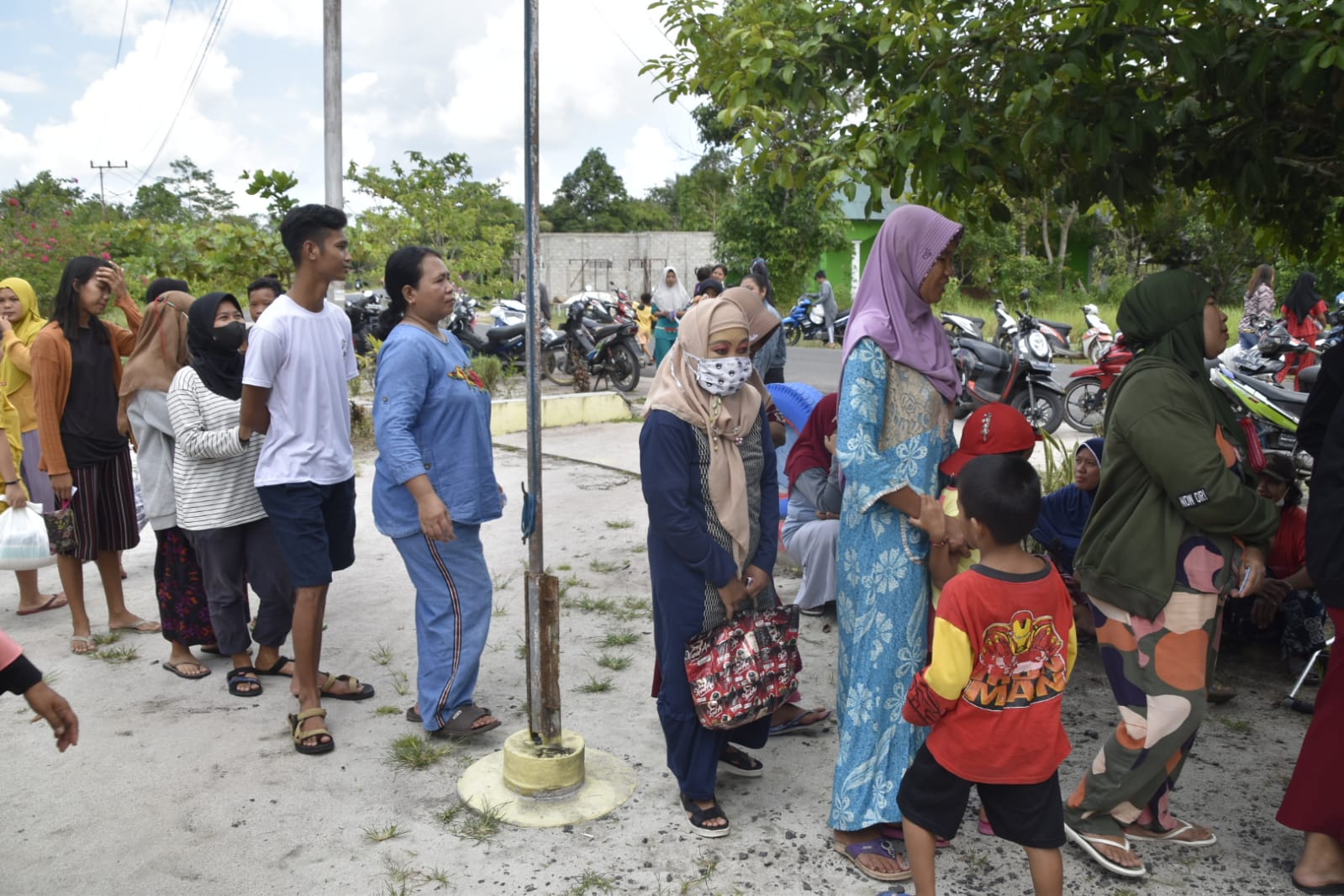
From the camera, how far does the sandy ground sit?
3082 mm

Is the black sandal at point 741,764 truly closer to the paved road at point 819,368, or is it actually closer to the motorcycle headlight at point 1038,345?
the paved road at point 819,368

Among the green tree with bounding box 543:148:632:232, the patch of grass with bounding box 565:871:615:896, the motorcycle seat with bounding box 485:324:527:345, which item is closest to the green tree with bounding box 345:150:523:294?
the motorcycle seat with bounding box 485:324:527:345

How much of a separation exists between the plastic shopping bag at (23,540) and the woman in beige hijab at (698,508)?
3408mm

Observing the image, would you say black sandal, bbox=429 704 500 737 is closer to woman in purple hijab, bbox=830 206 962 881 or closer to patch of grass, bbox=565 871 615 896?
patch of grass, bbox=565 871 615 896

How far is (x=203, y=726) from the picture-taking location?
4152 mm

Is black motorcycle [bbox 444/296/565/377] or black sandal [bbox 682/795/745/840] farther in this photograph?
black motorcycle [bbox 444/296/565/377]

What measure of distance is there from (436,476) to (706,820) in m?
1.53

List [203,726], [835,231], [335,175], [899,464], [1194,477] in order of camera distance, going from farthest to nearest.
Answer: [835,231] → [335,175] → [203,726] → [899,464] → [1194,477]

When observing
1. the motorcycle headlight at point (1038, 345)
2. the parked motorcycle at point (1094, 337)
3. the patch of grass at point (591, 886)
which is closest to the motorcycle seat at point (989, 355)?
the motorcycle headlight at point (1038, 345)

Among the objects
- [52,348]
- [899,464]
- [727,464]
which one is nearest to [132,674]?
[52,348]

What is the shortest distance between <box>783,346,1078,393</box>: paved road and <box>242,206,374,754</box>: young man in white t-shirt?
9.84 m

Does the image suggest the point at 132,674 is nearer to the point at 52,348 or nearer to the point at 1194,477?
the point at 52,348

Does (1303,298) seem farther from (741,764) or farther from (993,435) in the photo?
(741,764)

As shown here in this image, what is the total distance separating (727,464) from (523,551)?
3.64 meters
